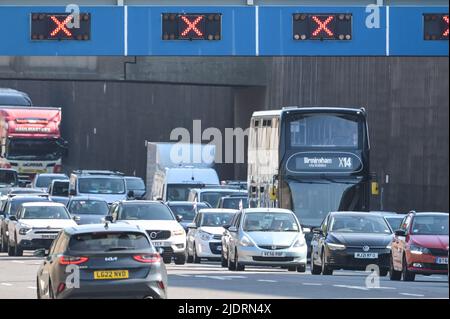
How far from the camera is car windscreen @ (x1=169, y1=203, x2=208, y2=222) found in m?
45.1

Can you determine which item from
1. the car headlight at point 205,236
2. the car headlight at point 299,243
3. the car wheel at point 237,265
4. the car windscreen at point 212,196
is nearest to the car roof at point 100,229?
the car headlight at point 299,243

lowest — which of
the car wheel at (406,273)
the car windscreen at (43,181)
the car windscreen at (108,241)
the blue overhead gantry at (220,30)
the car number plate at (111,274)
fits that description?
the car windscreen at (43,181)

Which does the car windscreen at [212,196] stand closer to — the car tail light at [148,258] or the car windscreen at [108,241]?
the car windscreen at [108,241]

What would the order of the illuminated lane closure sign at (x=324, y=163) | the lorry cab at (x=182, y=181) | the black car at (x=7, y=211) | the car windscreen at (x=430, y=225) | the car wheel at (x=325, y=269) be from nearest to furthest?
the car windscreen at (x=430, y=225) < the car wheel at (x=325, y=269) < the illuminated lane closure sign at (x=324, y=163) < the black car at (x=7, y=211) < the lorry cab at (x=182, y=181)

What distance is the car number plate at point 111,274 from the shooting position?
19.8 metres

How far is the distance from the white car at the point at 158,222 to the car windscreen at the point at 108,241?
16.6 metres

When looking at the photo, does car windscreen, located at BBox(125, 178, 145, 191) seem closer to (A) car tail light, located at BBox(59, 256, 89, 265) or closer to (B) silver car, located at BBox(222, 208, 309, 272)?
(B) silver car, located at BBox(222, 208, 309, 272)

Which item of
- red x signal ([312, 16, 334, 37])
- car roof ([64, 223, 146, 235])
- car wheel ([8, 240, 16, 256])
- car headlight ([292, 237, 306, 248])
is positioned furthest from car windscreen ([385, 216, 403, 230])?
→ car roof ([64, 223, 146, 235])

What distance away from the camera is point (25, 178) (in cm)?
6981

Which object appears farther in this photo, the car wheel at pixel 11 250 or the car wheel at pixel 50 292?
the car wheel at pixel 11 250

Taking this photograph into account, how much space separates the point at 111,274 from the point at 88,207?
26147mm

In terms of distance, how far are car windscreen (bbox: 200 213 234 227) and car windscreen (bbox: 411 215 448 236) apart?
8695 mm

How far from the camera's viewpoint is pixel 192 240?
4025cm

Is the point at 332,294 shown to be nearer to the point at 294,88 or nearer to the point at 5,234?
the point at 5,234
